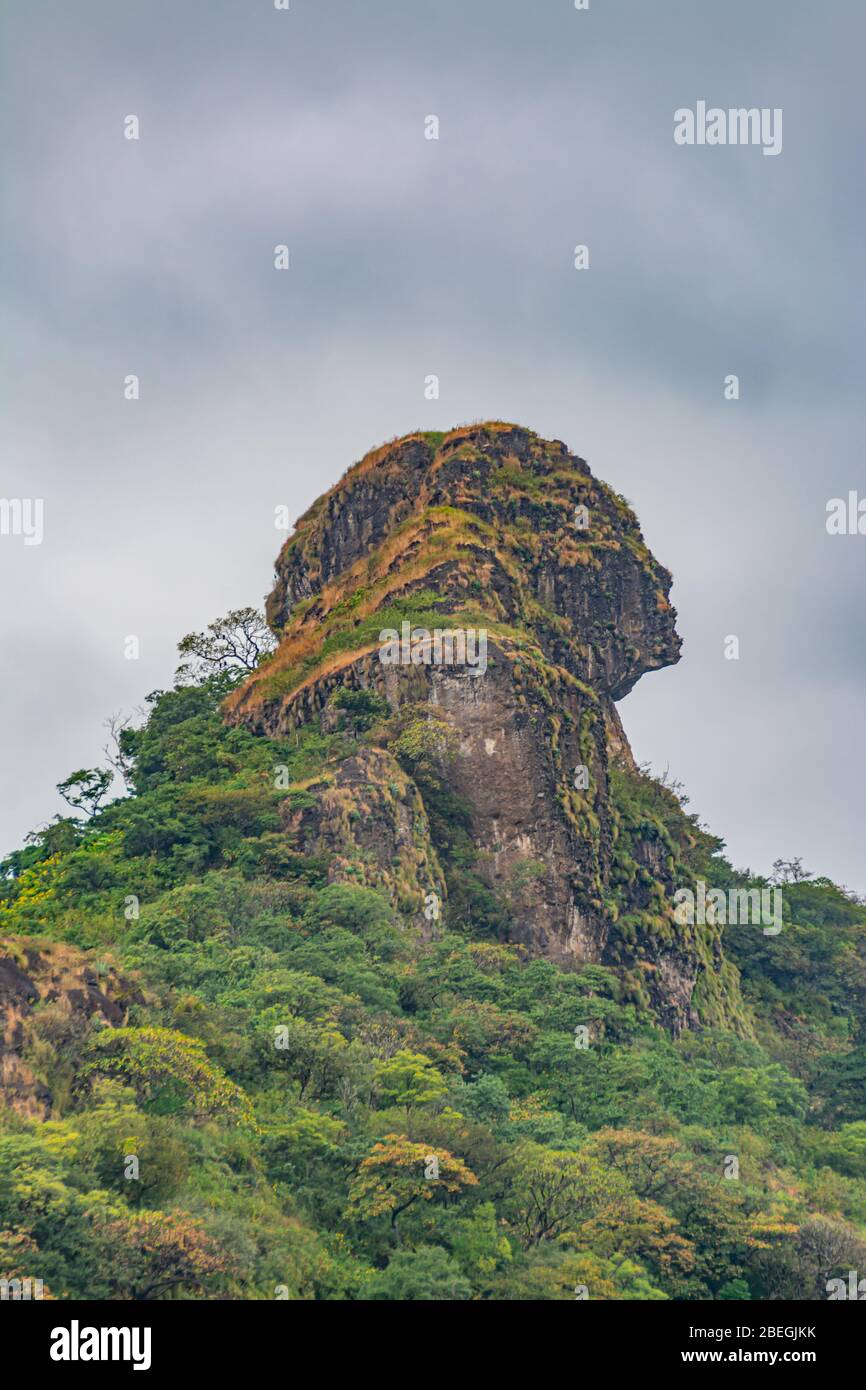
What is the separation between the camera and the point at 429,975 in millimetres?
41844

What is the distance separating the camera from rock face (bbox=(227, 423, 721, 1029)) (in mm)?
49375

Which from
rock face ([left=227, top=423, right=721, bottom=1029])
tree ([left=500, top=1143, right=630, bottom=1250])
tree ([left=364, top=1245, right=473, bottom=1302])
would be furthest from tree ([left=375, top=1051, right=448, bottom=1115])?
rock face ([left=227, top=423, right=721, bottom=1029])

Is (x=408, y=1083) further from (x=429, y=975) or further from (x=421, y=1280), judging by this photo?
(x=429, y=975)

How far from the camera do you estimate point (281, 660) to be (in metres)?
60.2

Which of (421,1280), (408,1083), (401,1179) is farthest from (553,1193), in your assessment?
(421,1280)

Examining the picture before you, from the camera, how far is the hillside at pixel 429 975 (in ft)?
92.9

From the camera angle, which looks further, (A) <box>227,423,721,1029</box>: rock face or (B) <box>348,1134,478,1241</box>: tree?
(A) <box>227,423,721,1029</box>: rock face

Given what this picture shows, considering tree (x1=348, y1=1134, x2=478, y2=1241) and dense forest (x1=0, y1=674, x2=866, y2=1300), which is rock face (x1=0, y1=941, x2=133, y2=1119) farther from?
tree (x1=348, y1=1134, x2=478, y2=1241)

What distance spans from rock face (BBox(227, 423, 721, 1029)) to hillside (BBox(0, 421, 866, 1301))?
14cm

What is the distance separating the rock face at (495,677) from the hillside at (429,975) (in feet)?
0.46

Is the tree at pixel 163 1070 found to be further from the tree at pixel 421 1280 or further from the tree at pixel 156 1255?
the tree at pixel 156 1255
